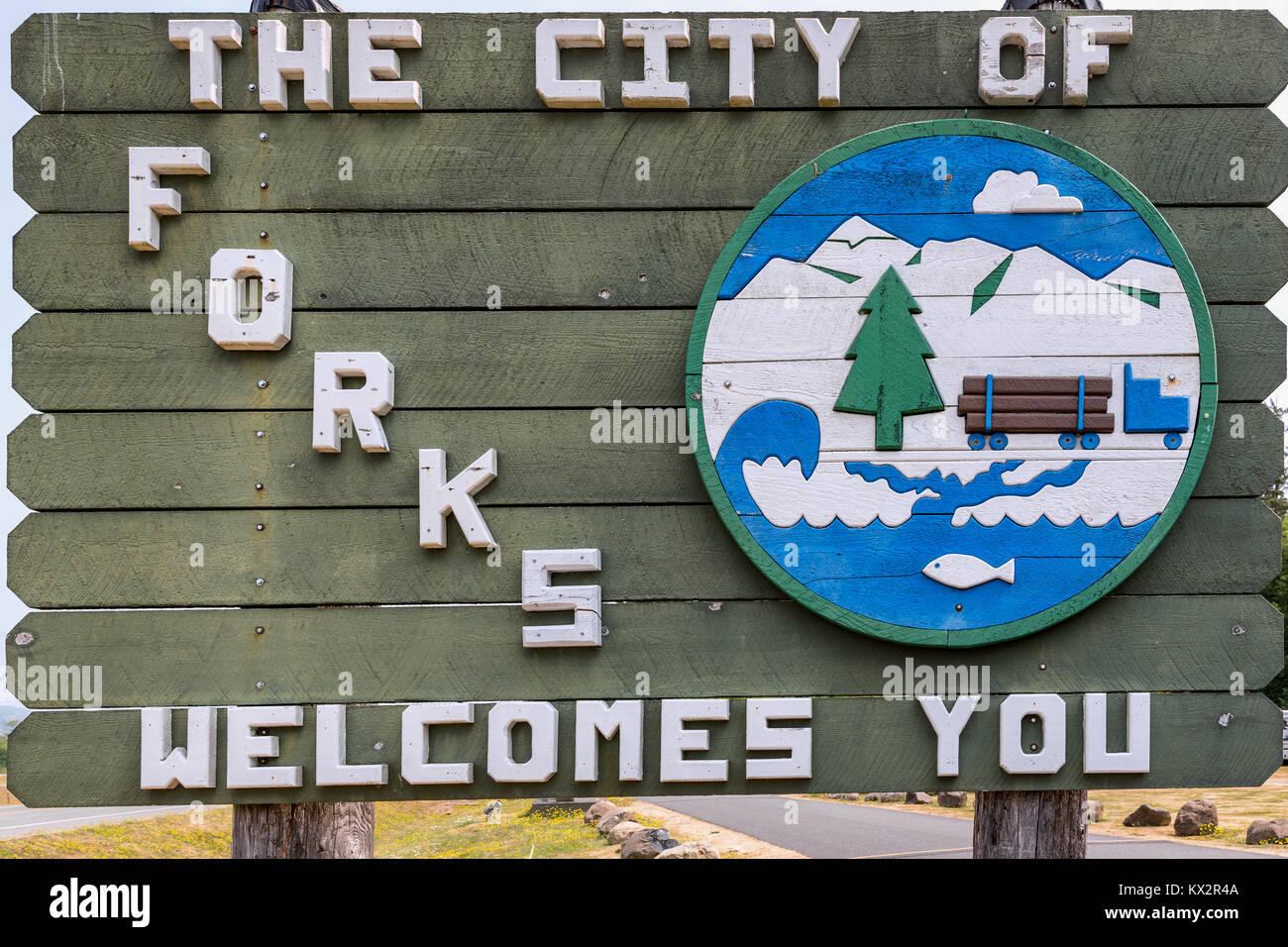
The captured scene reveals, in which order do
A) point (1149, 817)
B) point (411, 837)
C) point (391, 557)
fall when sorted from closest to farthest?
point (391, 557)
point (1149, 817)
point (411, 837)

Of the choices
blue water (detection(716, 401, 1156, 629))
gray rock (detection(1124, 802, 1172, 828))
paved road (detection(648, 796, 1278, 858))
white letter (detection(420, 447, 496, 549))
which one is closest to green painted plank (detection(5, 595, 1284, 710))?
blue water (detection(716, 401, 1156, 629))

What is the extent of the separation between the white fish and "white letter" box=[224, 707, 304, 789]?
1.86 metres

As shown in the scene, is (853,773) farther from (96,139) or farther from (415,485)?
(96,139)

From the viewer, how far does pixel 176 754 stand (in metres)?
2.75

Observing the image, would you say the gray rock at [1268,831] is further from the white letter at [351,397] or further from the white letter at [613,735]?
the white letter at [351,397]

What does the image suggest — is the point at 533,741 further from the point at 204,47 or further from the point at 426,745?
the point at 204,47

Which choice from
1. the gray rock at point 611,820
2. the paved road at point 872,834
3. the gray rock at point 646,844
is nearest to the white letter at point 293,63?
the paved road at point 872,834

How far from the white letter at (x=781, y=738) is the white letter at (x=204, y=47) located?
2376 millimetres

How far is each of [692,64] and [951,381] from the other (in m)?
1.22

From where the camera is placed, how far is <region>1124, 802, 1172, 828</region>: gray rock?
46.3 ft

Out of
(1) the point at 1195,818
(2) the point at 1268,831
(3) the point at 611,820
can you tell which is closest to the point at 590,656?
(2) the point at 1268,831

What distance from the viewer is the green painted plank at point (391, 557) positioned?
112 inches

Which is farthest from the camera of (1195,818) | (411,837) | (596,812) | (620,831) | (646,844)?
(411,837)
